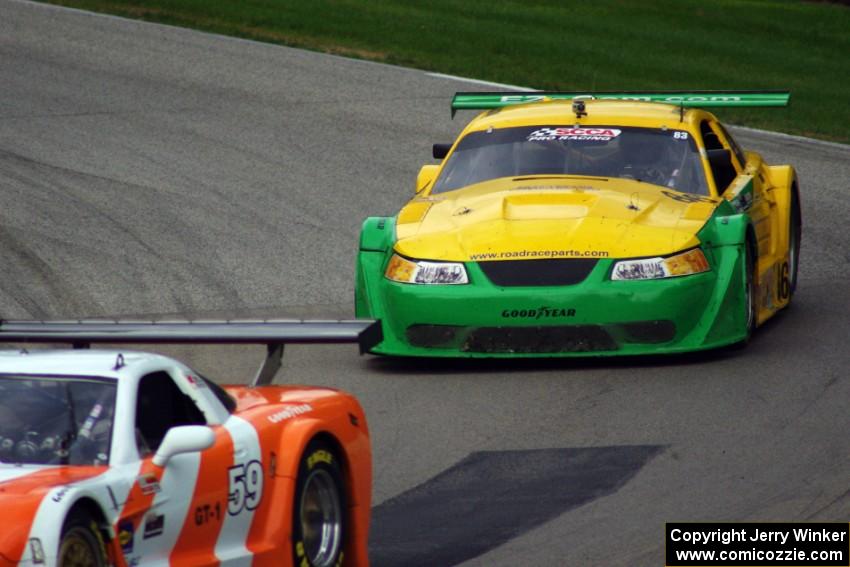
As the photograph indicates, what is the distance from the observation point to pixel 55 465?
552cm

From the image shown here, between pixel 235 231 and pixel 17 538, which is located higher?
pixel 17 538

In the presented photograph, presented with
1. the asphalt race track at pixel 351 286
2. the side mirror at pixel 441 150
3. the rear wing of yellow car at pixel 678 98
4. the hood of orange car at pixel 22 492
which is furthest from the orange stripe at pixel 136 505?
the rear wing of yellow car at pixel 678 98

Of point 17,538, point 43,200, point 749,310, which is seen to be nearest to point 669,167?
point 749,310

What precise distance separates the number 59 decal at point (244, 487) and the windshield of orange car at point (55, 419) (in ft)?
1.64

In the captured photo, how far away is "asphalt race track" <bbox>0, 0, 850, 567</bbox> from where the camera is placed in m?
7.48

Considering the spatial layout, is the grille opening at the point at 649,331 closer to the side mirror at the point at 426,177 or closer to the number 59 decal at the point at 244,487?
the side mirror at the point at 426,177

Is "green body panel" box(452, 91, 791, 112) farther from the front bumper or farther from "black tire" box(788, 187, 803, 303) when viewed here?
the front bumper

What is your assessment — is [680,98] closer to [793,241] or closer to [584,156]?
[793,241]

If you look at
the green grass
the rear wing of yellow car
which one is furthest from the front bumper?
the green grass

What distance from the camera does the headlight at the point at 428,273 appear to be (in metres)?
10.1

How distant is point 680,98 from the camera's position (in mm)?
12953

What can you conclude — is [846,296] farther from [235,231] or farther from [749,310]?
[235,231]

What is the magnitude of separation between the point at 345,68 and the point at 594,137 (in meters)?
10.4

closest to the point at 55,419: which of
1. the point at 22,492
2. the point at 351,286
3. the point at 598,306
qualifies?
the point at 22,492
